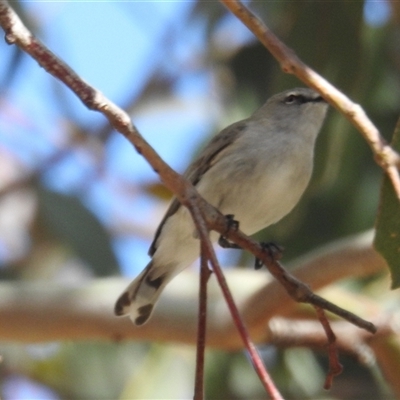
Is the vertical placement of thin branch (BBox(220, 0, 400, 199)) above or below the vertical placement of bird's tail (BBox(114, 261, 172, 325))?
below

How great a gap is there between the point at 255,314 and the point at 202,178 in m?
0.42

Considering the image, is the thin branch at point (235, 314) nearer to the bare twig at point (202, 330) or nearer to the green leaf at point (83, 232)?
the bare twig at point (202, 330)

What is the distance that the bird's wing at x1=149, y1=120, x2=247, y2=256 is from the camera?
2.41 metres

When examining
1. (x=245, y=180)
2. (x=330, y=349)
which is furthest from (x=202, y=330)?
(x=245, y=180)

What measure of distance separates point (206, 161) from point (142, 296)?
0.43 m

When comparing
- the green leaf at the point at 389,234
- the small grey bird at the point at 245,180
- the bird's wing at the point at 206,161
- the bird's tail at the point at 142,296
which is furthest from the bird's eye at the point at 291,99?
the green leaf at the point at 389,234

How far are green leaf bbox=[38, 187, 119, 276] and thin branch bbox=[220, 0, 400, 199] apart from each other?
1581 mm

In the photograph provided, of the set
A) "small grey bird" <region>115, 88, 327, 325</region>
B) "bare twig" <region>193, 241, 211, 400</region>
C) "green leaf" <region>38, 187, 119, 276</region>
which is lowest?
"bare twig" <region>193, 241, 211, 400</region>

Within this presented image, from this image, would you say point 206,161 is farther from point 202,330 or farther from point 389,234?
point 202,330

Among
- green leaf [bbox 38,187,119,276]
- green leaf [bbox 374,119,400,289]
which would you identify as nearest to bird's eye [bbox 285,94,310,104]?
green leaf [bbox 38,187,119,276]

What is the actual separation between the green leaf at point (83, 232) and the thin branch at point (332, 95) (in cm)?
158

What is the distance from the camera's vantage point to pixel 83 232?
2.92 meters

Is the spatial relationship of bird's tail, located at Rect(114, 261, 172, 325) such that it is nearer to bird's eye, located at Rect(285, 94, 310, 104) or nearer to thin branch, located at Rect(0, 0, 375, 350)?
bird's eye, located at Rect(285, 94, 310, 104)

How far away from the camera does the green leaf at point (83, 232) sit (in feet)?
9.43
